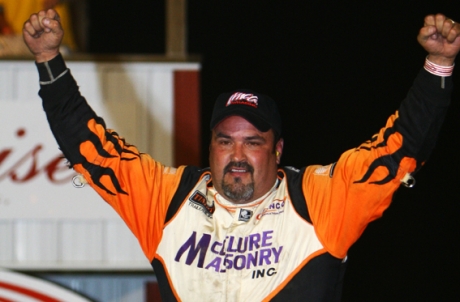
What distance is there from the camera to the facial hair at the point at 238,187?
10.7 feet

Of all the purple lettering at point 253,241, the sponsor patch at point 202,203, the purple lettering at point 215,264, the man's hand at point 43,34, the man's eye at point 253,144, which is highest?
the man's hand at point 43,34

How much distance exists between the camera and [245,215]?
10.8ft

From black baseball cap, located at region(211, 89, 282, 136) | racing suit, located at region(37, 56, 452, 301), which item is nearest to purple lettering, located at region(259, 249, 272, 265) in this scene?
racing suit, located at region(37, 56, 452, 301)

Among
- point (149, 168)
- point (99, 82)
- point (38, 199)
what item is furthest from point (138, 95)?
point (149, 168)

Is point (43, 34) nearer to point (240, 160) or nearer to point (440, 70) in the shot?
point (240, 160)

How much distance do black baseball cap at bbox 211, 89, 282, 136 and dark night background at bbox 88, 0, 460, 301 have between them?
2842 millimetres

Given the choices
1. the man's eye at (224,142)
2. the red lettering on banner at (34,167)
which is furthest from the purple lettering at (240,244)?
the red lettering on banner at (34,167)

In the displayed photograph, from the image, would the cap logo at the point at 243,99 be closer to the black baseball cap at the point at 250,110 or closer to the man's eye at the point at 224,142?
the black baseball cap at the point at 250,110

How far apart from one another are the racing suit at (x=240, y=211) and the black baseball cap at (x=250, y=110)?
24 centimetres

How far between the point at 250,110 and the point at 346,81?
326 cm

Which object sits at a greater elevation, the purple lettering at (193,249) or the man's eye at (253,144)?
the man's eye at (253,144)

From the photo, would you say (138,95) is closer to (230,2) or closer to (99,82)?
(99,82)

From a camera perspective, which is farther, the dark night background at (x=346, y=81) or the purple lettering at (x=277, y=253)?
the dark night background at (x=346, y=81)

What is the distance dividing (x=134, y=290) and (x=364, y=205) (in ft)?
8.16
